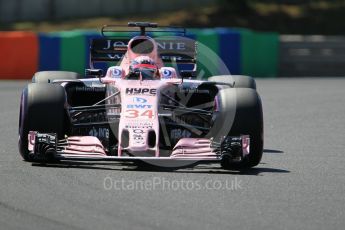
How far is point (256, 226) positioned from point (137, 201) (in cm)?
127

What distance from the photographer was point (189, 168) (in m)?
10.3

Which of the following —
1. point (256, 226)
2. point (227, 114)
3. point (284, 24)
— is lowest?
point (256, 226)

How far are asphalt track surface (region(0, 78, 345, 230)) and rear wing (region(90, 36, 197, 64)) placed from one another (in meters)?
1.66

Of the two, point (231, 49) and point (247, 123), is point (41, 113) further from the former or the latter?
point (231, 49)

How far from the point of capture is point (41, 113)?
10.3 meters

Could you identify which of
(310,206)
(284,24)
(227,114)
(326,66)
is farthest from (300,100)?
(284,24)

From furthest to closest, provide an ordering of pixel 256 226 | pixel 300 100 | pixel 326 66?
1. pixel 326 66
2. pixel 300 100
3. pixel 256 226

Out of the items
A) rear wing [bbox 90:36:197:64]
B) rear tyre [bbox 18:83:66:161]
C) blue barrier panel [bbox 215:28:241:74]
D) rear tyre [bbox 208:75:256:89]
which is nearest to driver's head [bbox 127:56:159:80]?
rear tyre [bbox 18:83:66:161]

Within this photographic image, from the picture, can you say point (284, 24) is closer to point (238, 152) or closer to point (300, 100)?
point (300, 100)

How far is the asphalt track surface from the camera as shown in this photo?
7.46m

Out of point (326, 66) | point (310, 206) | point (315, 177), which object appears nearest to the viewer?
point (310, 206)

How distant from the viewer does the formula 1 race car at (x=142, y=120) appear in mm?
10031

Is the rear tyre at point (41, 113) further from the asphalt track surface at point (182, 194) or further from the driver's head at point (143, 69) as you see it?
the driver's head at point (143, 69)

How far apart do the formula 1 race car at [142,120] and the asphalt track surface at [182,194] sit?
18 cm
